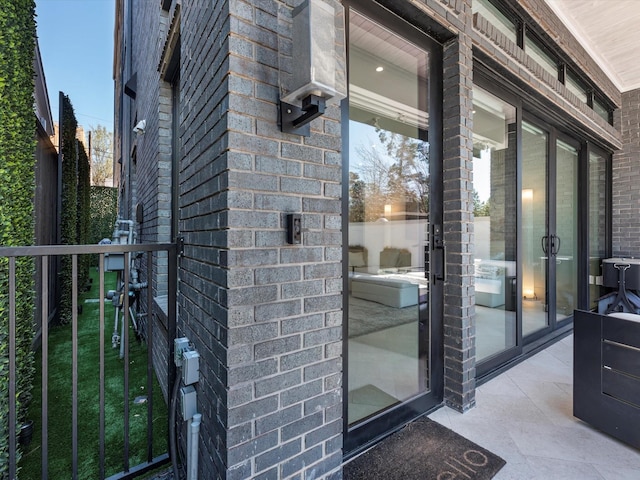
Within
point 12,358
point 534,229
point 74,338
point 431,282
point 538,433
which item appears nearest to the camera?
point 12,358

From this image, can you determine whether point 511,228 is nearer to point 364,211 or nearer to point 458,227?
point 458,227

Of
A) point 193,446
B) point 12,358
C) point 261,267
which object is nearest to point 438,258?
point 261,267

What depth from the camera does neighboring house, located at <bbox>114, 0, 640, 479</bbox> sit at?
1229 mm

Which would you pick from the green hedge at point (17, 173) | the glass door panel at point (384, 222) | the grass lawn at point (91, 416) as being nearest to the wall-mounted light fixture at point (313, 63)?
the glass door panel at point (384, 222)

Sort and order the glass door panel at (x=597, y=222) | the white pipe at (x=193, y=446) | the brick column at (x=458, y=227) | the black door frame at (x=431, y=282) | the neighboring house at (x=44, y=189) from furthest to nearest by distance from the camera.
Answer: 1. the glass door panel at (x=597, y=222)
2. the neighboring house at (x=44, y=189)
3. the brick column at (x=458, y=227)
4. the black door frame at (x=431, y=282)
5. the white pipe at (x=193, y=446)

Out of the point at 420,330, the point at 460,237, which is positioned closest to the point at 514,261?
the point at 460,237

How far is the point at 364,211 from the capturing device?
246 centimetres

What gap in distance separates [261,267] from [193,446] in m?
0.93

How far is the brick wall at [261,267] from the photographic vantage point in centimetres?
118

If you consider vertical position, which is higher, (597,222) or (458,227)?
(597,222)

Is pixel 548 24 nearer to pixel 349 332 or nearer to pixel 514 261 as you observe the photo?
pixel 514 261

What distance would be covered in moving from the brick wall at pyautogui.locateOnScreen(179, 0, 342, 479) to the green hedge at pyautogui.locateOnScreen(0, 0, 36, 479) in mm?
1266

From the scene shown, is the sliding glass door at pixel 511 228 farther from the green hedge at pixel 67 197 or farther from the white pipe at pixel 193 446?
the green hedge at pixel 67 197

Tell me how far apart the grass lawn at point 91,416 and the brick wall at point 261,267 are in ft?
2.86
